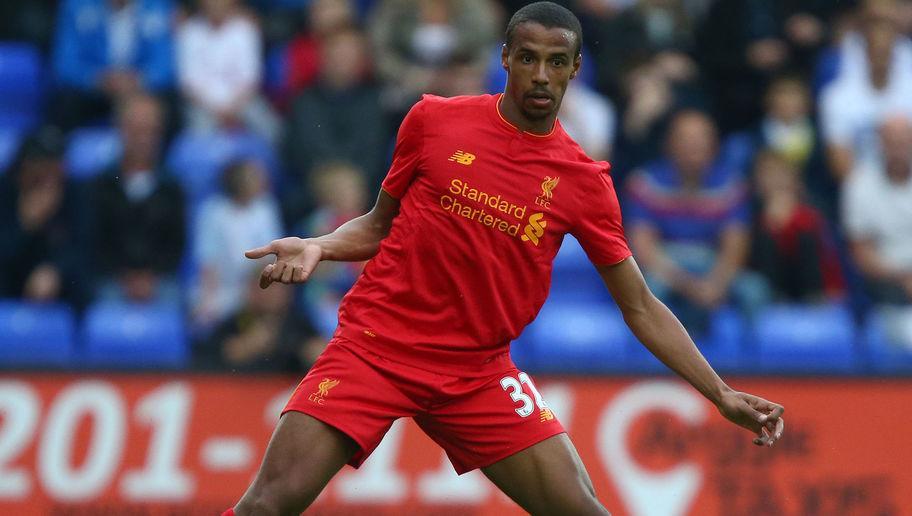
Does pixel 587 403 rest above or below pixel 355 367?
below

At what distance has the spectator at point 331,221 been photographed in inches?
394

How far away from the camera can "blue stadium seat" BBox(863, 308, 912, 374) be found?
33.4 ft

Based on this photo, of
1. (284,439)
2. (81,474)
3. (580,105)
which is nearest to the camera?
(284,439)

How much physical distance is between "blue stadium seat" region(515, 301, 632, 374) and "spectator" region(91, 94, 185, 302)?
2645mm

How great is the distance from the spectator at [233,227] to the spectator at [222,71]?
2.49 ft

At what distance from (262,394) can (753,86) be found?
4.97 meters

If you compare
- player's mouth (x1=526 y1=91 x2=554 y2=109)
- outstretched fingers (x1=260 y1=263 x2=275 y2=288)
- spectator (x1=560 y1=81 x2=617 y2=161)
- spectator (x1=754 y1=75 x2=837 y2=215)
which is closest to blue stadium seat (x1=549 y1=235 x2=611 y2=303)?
spectator (x1=560 y1=81 x2=617 y2=161)

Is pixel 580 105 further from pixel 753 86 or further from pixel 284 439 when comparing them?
pixel 284 439

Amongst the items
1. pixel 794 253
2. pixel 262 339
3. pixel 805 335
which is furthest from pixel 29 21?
pixel 805 335

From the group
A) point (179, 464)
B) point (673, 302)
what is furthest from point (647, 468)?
point (179, 464)

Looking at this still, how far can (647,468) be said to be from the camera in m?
9.43

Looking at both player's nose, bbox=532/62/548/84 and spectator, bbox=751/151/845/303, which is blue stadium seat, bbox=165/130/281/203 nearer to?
spectator, bbox=751/151/845/303

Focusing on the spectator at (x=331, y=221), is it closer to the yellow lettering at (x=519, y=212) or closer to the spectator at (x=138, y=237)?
the spectator at (x=138, y=237)

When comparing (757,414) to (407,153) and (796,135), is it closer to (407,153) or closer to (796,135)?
(407,153)
